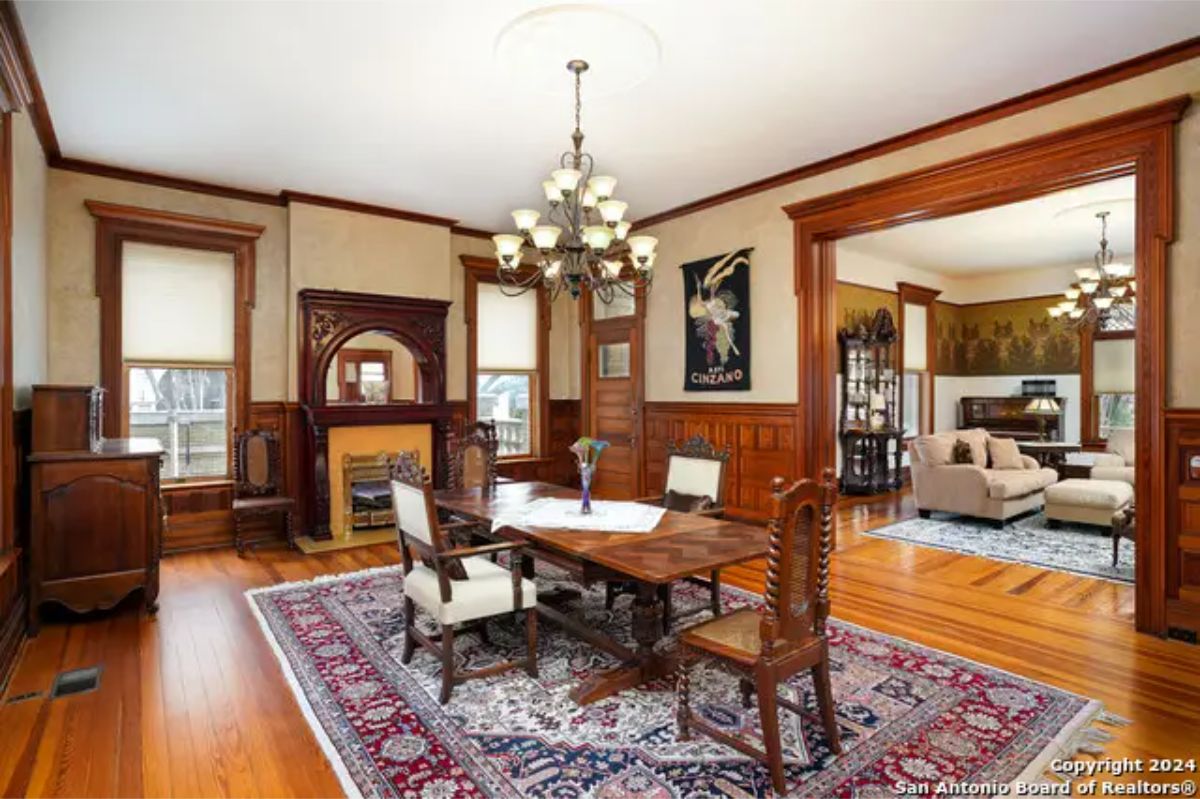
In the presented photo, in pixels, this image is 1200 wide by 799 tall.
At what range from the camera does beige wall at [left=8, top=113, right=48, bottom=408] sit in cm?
354

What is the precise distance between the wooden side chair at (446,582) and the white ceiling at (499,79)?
84.7 inches

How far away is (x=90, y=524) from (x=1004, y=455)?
792cm

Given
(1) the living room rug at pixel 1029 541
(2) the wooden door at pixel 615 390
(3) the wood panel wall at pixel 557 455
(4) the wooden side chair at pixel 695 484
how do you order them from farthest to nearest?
(3) the wood panel wall at pixel 557 455, (2) the wooden door at pixel 615 390, (1) the living room rug at pixel 1029 541, (4) the wooden side chair at pixel 695 484

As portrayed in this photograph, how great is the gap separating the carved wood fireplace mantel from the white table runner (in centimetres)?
282

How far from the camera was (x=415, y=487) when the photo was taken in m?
2.76

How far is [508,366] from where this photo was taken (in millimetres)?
7215

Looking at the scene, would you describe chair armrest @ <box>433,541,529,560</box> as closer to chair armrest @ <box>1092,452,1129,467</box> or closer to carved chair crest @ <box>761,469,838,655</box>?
carved chair crest @ <box>761,469,838,655</box>

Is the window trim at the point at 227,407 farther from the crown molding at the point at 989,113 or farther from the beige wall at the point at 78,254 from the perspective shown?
the crown molding at the point at 989,113

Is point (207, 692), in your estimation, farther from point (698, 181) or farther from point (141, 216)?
point (698, 181)

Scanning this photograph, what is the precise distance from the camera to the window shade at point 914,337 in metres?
9.05

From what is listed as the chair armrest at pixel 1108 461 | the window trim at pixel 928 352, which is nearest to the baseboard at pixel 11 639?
the chair armrest at pixel 1108 461

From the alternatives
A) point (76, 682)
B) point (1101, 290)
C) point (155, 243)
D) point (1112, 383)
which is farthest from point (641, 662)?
point (1112, 383)

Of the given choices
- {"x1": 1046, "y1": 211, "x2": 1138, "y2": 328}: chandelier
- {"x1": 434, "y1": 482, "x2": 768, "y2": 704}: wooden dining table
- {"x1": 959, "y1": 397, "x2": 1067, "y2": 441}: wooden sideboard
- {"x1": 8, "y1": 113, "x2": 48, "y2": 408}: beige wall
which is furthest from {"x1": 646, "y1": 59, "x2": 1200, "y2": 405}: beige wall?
{"x1": 959, "y1": 397, "x2": 1067, "y2": 441}: wooden sideboard

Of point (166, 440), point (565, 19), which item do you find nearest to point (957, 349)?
point (565, 19)
